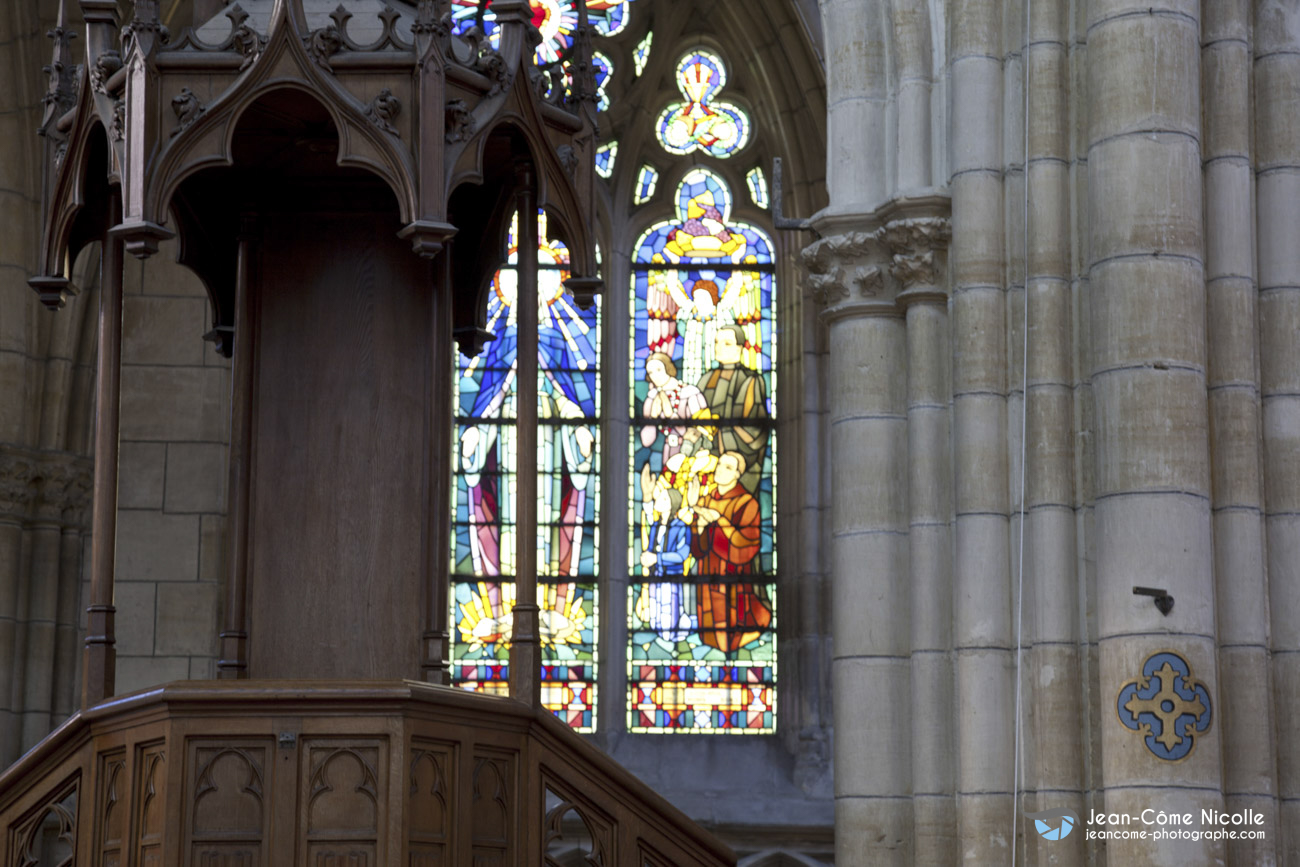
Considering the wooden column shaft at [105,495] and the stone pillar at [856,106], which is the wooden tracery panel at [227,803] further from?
the stone pillar at [856,106]

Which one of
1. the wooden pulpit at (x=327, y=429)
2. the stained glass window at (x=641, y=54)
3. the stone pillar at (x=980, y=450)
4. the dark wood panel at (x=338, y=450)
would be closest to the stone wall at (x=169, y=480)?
the stained glass window at (x=641, y=54)

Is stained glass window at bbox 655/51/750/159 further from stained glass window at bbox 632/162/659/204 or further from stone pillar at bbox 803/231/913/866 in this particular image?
stone pillar at bbox 803/231/913/866

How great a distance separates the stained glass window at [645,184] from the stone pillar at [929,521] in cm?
720

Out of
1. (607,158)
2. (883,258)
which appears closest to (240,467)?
(883,258)

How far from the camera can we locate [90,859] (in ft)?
19.6

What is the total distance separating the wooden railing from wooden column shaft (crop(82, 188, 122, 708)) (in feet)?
1.18

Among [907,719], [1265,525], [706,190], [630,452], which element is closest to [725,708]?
[630,452]

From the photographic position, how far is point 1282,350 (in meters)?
7.39

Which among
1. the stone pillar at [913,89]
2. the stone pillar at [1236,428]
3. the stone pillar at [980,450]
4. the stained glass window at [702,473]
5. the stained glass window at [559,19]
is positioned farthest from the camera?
the stained glass window at [559,19]

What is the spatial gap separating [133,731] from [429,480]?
1433 millimetres

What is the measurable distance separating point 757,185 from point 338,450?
888 centimetres

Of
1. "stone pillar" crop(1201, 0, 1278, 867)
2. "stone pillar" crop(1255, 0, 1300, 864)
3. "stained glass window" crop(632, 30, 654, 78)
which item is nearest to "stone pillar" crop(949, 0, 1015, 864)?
"stone pillar" crop(1201, 0, 1278, 867)

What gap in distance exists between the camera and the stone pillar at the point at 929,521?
7711 mm

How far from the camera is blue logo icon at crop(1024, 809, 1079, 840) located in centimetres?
717
